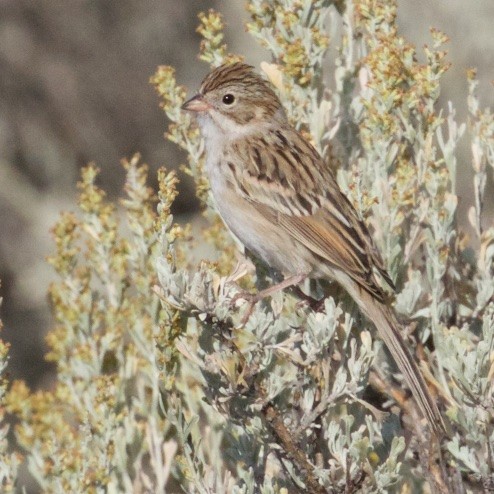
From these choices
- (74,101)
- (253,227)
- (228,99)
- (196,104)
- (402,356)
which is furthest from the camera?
(74,101)

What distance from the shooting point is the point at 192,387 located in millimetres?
4867

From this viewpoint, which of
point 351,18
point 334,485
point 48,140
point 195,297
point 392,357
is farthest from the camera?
point 48,140

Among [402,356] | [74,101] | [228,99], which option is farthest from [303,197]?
[74,101]

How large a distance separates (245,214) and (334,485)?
128 centimetres

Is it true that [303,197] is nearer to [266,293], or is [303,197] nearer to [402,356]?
[266,293]

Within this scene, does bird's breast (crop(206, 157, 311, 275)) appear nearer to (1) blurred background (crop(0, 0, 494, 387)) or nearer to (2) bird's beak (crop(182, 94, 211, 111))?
(2) bird's beak (crop(182, 94, 211, 111))

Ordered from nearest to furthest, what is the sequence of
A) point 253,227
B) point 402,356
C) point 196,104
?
1. point 402,356
2. point 253,227
3. point 196,104

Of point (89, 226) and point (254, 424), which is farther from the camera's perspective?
point (89, 226)

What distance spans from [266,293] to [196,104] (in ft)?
3.44

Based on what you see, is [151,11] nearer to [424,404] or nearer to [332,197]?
[332,197]

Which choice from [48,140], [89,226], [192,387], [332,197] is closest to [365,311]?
[332,197]

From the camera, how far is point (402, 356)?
420 cm

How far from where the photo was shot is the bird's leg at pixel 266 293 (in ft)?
13.1

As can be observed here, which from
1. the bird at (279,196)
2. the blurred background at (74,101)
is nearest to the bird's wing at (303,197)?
the bird at (279,196)
